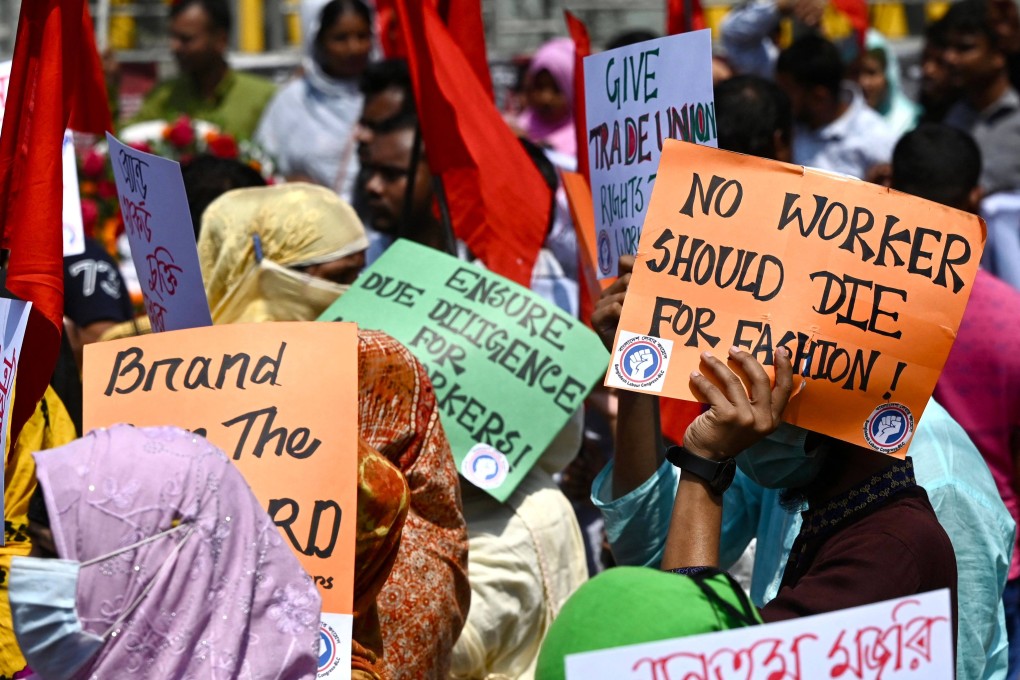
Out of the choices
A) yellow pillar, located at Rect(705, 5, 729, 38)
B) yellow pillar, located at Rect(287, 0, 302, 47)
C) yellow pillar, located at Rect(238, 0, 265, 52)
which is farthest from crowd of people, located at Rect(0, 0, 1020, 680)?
yellow pillar, located at Rect(238, 0, 265, 52)

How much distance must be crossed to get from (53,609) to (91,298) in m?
2.63

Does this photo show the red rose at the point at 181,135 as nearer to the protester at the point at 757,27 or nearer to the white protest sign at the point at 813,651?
the protester at the point at 757,27

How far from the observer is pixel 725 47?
317 inches

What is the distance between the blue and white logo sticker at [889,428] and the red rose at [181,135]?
4925 millimetres

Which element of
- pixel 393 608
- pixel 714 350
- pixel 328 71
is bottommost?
pixel 393 608

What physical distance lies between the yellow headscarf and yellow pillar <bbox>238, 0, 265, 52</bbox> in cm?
622

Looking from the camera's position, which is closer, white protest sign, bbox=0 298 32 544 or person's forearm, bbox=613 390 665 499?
white protest sign, bbox=0 298 32 544

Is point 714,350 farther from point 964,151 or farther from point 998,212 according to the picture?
point 998,212

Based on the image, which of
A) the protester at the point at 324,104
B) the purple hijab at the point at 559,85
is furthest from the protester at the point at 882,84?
the protester at the point at 324,104

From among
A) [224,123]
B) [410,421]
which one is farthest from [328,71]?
[410,421]

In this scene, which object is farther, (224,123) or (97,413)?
(224,123)

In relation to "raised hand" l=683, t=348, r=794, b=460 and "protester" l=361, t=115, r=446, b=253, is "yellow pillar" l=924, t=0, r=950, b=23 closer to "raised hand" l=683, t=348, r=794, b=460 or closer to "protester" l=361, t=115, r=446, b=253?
"protester" l=361, t=115, r=446, b=253

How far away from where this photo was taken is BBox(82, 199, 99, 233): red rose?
616 cm

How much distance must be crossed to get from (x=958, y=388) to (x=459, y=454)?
147 cm
